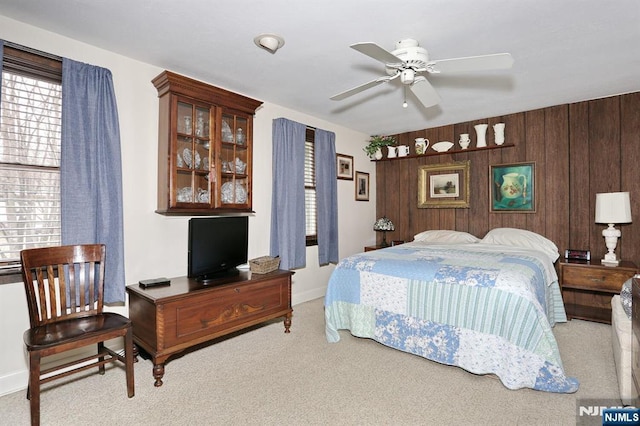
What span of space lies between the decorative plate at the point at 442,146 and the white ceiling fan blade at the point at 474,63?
2778mm

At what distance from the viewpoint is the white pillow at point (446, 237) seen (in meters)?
4.52

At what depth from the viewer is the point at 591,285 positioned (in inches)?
140

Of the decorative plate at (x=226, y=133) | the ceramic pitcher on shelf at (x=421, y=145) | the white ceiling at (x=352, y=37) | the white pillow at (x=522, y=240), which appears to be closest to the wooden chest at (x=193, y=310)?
the decorative plate at (x=226, y=133)

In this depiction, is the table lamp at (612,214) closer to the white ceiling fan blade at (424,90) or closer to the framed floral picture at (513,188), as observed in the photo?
the framed floral picture at (513,188)

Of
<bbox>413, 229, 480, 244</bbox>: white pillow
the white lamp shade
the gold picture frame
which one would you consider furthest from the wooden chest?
the white lamp shade

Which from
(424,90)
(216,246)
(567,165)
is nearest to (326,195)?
(216,246)

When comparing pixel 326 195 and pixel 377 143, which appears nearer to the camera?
pixel 326 195

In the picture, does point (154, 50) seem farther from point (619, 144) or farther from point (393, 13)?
point (619, 144)

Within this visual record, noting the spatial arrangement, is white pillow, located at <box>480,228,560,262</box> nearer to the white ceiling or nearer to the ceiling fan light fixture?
the white ceiling

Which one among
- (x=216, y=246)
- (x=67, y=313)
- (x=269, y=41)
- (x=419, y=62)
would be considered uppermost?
(x=269, y=41)

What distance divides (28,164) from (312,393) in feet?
8.61

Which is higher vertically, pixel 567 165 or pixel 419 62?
pixel 419 62

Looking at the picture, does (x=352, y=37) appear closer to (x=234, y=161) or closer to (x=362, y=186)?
(x=234, y=161)

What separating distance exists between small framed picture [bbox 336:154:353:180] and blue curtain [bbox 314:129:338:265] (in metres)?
0.26
